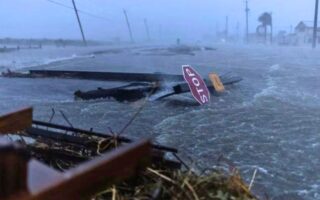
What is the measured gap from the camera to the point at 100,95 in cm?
1634

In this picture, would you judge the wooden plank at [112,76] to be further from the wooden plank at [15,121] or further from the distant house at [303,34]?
the distant house at [303,34]

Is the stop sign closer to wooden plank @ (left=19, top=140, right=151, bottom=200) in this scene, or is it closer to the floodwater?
the floodwater

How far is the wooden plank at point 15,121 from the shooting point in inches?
103

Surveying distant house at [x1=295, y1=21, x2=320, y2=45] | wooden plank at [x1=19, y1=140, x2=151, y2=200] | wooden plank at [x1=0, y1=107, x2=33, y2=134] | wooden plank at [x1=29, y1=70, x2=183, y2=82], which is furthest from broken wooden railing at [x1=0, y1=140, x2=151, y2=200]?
distant house at [x1=295, y1=21, x2=320, y2=45]

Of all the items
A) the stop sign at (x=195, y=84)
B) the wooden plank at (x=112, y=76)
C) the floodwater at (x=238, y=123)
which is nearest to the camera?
the floodwater at (x=238, y=123)

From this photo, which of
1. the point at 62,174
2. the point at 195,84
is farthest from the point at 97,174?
the point at 195,84

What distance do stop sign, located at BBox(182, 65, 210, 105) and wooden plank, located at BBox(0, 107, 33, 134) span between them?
379 inches

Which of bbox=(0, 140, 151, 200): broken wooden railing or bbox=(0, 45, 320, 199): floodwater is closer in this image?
bbox=(0, 140, 151, 200): broken wooden railing

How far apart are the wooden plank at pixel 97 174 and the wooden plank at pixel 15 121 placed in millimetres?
1084

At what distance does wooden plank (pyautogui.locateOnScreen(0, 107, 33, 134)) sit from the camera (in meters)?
2.60

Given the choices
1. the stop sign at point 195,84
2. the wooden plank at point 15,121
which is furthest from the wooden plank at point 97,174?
the stop sign at point 195,84

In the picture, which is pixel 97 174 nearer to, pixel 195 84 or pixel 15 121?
pixel 15 121

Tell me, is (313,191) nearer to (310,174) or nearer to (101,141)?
(310,174)

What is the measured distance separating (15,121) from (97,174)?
123 cm
